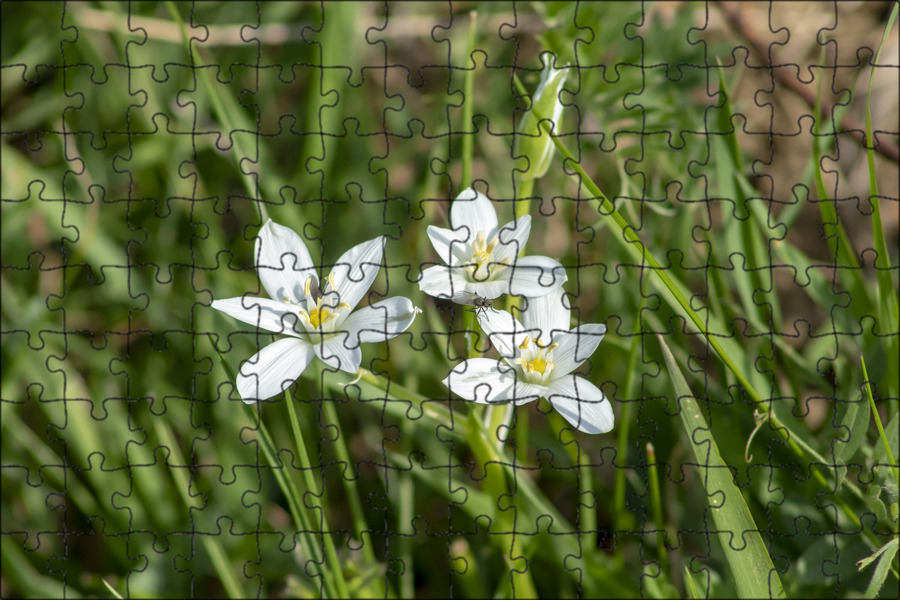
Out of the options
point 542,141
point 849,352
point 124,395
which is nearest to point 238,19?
point 124,395

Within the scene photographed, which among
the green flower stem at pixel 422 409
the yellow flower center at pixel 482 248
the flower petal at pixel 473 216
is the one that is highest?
the flower petal at pixel 473 216

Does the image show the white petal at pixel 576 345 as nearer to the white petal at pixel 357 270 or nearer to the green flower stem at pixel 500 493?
the green flower stem at pixel 500 493

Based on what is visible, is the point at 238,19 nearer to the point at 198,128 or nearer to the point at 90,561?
the point at 198,128

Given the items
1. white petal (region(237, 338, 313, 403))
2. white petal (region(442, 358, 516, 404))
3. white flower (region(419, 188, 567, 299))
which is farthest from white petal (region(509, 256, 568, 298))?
white petal (region(237, 338, 313, 403))

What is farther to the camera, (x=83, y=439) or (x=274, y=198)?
(x=274, y=198)

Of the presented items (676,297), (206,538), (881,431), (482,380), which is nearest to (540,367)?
(482,380)

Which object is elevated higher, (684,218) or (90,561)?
(684,218)

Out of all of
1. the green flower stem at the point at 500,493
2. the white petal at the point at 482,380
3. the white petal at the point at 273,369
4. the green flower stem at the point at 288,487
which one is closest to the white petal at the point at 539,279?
the white petal at the point at 482,380

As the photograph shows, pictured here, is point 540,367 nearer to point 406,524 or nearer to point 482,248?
point 482,248

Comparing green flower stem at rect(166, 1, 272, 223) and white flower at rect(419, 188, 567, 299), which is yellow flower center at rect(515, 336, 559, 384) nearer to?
white flower at rect(419, 188, 567, 299)
